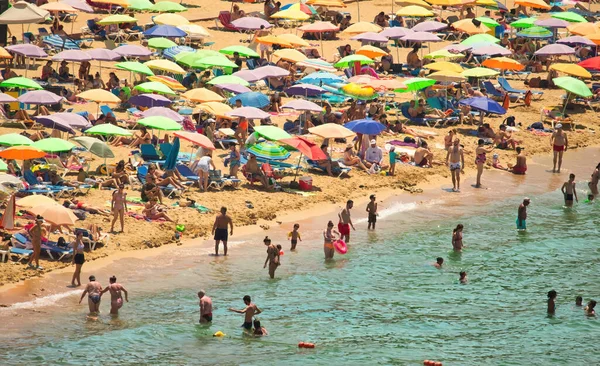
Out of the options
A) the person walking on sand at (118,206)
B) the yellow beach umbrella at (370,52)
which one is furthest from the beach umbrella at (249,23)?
the person walking on sand at (118,206)

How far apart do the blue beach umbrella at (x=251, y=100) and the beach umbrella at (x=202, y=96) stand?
456 mm

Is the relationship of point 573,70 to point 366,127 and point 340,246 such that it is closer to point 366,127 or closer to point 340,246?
point 366,127

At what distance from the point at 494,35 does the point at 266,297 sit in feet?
81.7

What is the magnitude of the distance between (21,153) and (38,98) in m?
4.98

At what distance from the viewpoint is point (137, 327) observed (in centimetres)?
1936

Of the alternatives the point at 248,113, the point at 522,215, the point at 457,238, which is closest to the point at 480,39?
the point at 248,113

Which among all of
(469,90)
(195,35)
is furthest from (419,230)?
(195,35)

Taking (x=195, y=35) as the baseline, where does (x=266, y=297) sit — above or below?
below

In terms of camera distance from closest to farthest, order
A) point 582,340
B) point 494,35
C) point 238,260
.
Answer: point 582,340, point 238,260, point 494,35

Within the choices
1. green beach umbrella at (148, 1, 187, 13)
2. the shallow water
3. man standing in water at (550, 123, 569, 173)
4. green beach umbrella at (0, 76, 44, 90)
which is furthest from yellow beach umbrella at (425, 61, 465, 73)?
green beach umbrella at (0, 76, 44, 90)

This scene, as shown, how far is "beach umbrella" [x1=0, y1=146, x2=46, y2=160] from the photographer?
78.6 feet

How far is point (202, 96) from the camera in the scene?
30750 mm

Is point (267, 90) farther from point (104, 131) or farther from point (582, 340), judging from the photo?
point (582, 340)

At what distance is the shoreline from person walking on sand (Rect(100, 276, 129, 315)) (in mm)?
1026
